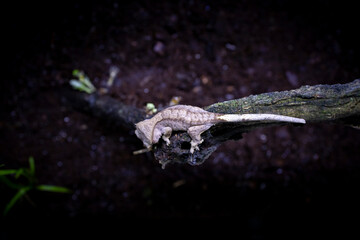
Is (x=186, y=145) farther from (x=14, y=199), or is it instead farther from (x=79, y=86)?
(x=14, y=199)

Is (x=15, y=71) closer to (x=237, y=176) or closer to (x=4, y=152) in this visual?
(x=4, y=152)

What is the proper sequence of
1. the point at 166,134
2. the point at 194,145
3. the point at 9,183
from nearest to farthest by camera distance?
1. the point at 194,145
2. the point at 166,134
3. the point at 9,183

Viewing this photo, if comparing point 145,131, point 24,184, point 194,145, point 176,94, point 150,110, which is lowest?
point 24,184

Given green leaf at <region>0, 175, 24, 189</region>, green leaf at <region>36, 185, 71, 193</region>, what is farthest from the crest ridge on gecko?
green leaf at <region>0, 175, 24, 189</region>

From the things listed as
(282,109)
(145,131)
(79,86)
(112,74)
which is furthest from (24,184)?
(282,109)

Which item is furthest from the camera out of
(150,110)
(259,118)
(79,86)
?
(79,86)

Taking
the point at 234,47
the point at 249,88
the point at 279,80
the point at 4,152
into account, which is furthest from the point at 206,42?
the point at 4,152
